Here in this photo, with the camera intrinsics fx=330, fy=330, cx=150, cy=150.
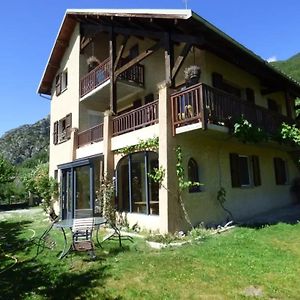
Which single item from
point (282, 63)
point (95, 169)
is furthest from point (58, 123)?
point (282, 63)

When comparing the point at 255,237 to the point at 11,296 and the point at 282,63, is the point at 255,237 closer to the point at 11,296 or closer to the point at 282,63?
the point at 11,296

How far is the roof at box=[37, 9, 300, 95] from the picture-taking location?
12.1 metres

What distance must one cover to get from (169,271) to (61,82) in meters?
18.7

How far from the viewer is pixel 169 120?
11602 mm

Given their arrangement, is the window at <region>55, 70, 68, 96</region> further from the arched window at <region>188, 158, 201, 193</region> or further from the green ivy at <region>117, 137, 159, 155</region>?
the arched window at <region>188, 158, 201, 193</region>

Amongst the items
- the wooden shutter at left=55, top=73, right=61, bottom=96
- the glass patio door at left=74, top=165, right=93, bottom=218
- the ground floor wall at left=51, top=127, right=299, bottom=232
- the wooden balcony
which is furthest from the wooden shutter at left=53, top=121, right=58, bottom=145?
the wooden balcony

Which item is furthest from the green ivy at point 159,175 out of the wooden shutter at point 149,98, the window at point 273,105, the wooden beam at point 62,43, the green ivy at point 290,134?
the wooden beam at point 62,43

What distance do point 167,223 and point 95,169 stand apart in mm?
7037

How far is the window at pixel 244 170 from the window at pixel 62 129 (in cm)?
1057

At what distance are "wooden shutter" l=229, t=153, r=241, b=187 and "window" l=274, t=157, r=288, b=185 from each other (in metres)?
4.60

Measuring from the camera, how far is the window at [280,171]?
59.8ft

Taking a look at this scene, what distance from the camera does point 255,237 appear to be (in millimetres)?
10242

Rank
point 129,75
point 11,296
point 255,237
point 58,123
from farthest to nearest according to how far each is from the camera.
Result: point 58,123 → point 129,75 → point 255,237 → point 11,296

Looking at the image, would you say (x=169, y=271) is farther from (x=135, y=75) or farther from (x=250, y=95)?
(x=250, y=95)
